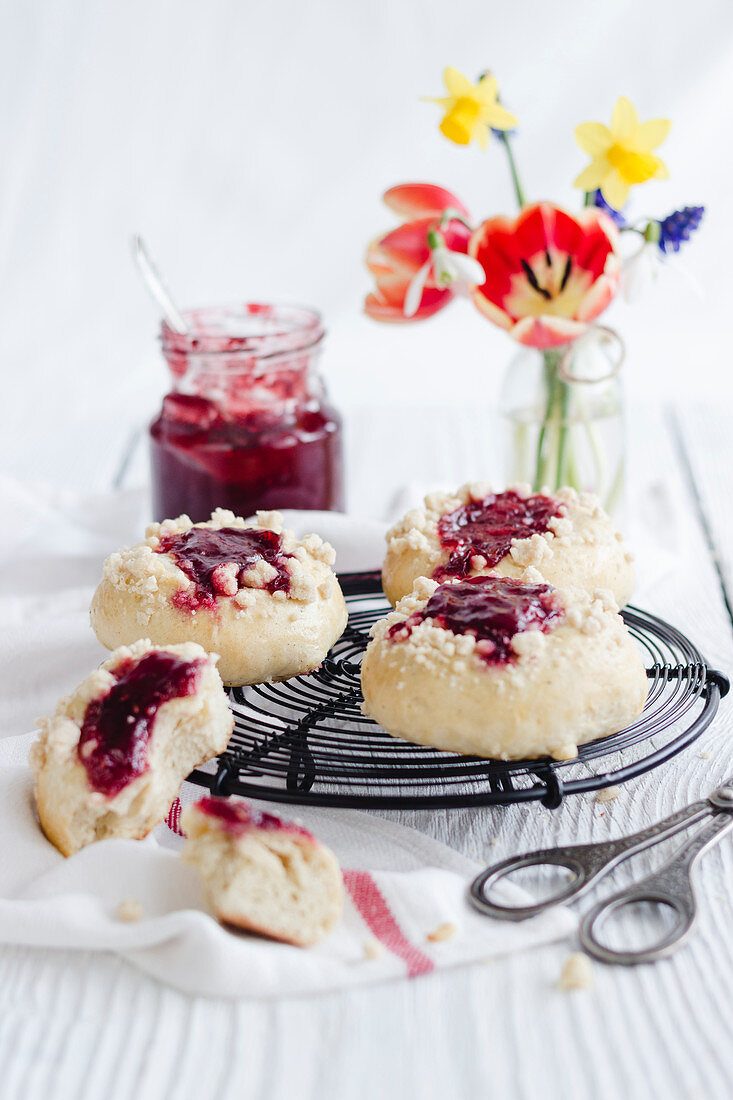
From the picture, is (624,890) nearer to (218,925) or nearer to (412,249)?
(218,925)

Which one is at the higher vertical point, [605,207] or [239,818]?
[605,207]

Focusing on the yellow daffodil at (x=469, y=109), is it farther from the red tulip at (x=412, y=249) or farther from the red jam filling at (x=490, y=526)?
the red jam filling at (x=490, y=526)

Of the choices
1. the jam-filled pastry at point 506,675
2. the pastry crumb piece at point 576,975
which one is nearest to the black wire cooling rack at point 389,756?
the jam-filled pastry at point 506,675

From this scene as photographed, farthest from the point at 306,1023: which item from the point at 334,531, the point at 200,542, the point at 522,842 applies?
the point at 334,531

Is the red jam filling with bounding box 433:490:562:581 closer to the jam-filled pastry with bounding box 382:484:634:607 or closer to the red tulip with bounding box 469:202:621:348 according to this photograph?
the jam-filled pastry with bounding box 382:484:634:607

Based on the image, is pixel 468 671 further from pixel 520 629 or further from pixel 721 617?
pixel 721 617

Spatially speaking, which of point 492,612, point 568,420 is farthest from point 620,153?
point 492,612
